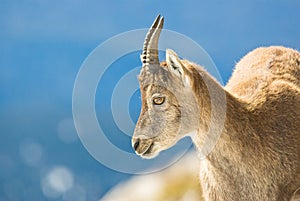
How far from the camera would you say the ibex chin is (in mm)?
7316

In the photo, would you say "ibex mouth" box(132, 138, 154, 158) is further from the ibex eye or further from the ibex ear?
the ibex ear

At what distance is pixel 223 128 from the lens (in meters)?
7.50

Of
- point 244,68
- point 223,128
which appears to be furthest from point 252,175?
point 244,68

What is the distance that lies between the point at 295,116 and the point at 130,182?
1886 cm

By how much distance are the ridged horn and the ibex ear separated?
288mm

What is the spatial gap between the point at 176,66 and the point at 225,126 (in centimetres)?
98

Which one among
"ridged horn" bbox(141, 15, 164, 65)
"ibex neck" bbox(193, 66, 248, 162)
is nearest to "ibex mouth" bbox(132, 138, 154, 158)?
"ibex neck" bbox(193, 66, 248, 162)

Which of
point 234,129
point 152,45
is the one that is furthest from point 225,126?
→ point 152,45

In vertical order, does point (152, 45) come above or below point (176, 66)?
above

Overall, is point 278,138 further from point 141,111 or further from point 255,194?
point 141,111

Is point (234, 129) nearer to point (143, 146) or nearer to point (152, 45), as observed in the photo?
point (143, 146)

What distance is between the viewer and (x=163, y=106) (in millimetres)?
7305

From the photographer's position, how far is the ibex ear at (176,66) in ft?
23.2

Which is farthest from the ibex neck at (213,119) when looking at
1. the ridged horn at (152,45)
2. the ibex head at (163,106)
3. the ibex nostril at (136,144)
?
the ibex nostril at (136,144)
